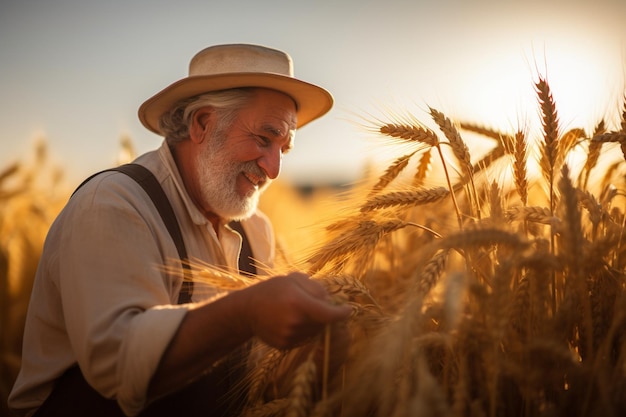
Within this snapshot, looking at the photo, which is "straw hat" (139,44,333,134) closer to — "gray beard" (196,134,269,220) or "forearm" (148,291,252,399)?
"gray beard" (196,134,269,220)

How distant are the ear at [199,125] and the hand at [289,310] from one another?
4.55ft

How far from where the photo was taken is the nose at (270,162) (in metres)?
2.57

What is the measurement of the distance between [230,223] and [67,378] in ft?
4.05

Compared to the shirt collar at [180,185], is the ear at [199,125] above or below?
above

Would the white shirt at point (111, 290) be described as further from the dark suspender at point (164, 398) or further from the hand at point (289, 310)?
the hand at point (289, 310)

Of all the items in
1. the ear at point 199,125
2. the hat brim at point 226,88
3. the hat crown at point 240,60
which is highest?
the hat crown at point 240,60

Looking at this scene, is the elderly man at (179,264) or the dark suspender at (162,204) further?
the dark suspender at (162,204)

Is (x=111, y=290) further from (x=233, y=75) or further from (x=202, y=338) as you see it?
(x=233, y=75)

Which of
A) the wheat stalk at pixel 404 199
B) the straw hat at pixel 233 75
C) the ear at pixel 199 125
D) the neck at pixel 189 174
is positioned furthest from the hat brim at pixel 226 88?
the wheat stalk at pixel 404 199

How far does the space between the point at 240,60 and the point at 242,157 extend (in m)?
0.50

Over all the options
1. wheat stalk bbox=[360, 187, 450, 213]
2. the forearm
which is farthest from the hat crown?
the forearm

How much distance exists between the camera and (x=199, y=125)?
102 inches

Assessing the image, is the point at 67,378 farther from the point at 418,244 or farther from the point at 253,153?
the point at 418,244

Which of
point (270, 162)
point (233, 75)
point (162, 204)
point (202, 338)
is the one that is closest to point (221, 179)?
point (270, 162)
